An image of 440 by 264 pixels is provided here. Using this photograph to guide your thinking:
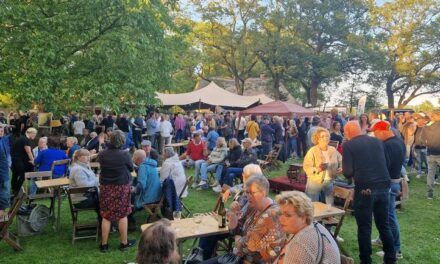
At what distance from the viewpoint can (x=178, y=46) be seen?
11609 mm

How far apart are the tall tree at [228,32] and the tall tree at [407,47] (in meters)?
11.3

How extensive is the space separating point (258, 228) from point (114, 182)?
2.30m

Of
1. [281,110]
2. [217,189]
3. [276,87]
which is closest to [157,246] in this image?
[217,189]

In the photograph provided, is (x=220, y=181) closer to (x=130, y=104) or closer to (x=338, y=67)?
(x=130, y=104)

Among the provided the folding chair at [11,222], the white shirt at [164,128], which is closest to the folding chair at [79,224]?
the folding chair at [11,222]

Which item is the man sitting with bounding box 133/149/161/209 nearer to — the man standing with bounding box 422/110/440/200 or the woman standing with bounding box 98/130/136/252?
the woman standing with bounding box 98/130/136/252

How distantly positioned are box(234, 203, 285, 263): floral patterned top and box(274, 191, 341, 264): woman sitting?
0.54 meters

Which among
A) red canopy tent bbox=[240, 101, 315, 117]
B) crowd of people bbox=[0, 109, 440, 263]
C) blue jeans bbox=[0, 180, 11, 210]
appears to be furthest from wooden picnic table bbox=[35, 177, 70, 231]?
red canopy tent bbox=[240, 101, 315, 117]

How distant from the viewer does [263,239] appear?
11.0ft

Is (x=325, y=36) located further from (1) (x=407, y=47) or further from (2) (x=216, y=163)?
(2) (x=216, y=163)

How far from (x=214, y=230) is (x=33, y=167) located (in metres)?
5.31

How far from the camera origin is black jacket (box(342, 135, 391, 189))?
4.14 m

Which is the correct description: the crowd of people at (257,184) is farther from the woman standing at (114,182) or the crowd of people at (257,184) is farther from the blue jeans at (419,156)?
the blue jeans at (419,156)

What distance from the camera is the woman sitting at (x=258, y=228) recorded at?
3.31 metres
